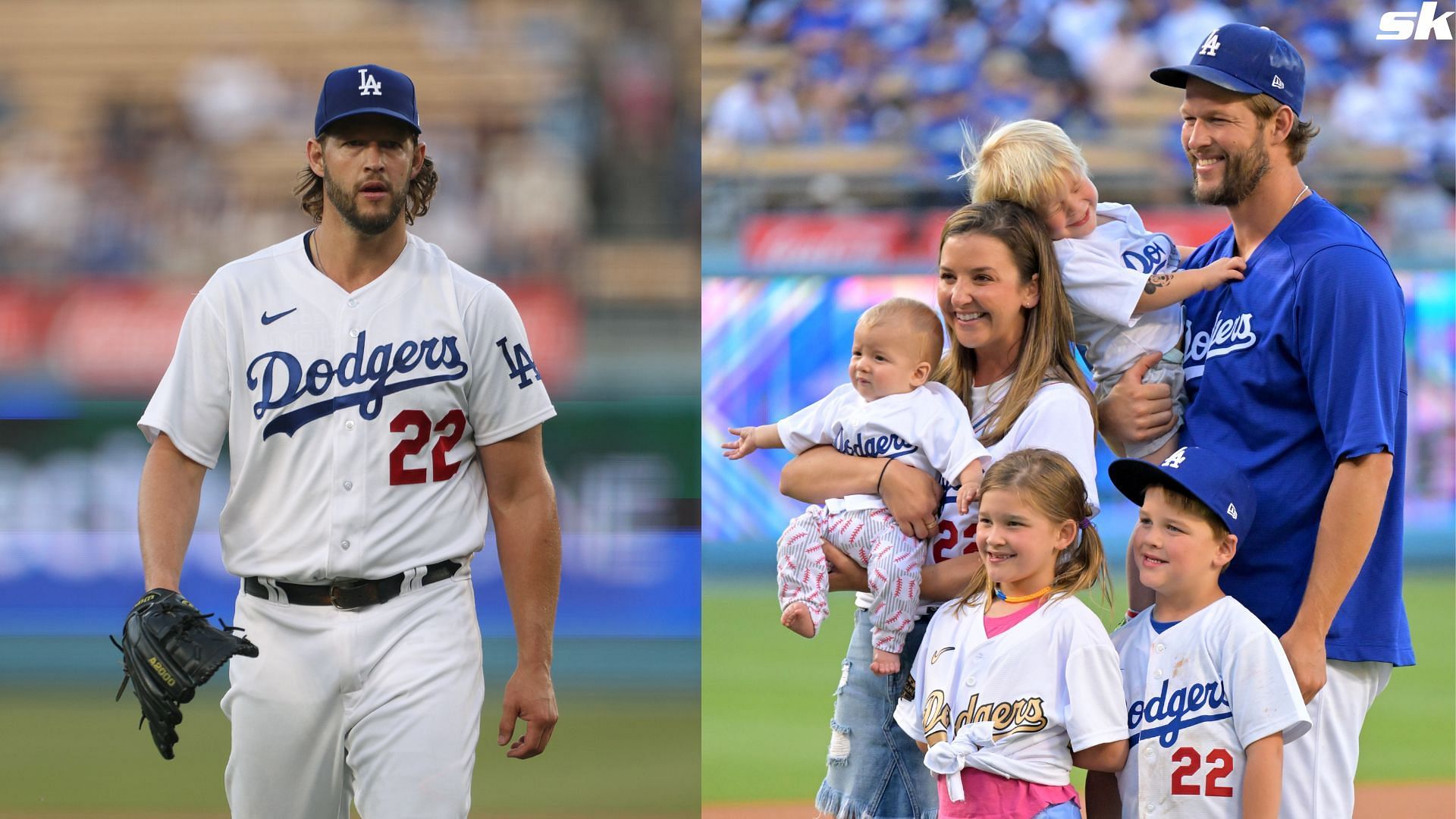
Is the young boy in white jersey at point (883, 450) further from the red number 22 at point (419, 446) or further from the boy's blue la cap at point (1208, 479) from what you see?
the red number 22 at point (419, 446)

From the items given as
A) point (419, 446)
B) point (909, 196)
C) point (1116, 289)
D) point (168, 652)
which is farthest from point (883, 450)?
point (909, 196)

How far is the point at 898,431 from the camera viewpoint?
8.29 ft

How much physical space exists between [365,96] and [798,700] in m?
4.92

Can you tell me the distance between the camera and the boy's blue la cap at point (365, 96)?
2666 mm

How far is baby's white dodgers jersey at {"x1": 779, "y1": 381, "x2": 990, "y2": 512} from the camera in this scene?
2.45m

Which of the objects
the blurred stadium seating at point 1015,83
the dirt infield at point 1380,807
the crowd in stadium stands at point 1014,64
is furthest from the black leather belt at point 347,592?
the crowd in stadium stands at point 1014,64

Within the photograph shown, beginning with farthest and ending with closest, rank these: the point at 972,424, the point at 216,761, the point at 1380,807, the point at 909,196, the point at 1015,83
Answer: the point at 1015,83 → the point at 909,196 → the point at 216,761 → the point at 1380,807 → the point at 972,424

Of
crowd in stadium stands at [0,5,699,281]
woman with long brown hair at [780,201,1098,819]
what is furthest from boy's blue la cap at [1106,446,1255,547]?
crowd in stadium stands at [0,5,699,281]

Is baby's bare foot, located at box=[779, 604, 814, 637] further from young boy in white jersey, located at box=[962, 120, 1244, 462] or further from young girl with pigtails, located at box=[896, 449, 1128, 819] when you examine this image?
young boy in white jersey, located at box=[962, 120, 1244, 462]

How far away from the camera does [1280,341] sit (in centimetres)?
244

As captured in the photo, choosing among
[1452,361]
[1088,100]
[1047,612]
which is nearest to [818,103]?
[1088,100]

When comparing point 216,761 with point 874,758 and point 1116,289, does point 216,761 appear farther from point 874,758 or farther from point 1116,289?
point 1116,289

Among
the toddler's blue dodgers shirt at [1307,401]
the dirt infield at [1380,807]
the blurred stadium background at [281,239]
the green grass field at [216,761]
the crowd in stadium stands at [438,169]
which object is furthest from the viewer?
the crowd in stadium stands at [438,169]

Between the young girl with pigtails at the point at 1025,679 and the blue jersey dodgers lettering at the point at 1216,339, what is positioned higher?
the blue jersey dodgers lettering at the point at 1216,339
